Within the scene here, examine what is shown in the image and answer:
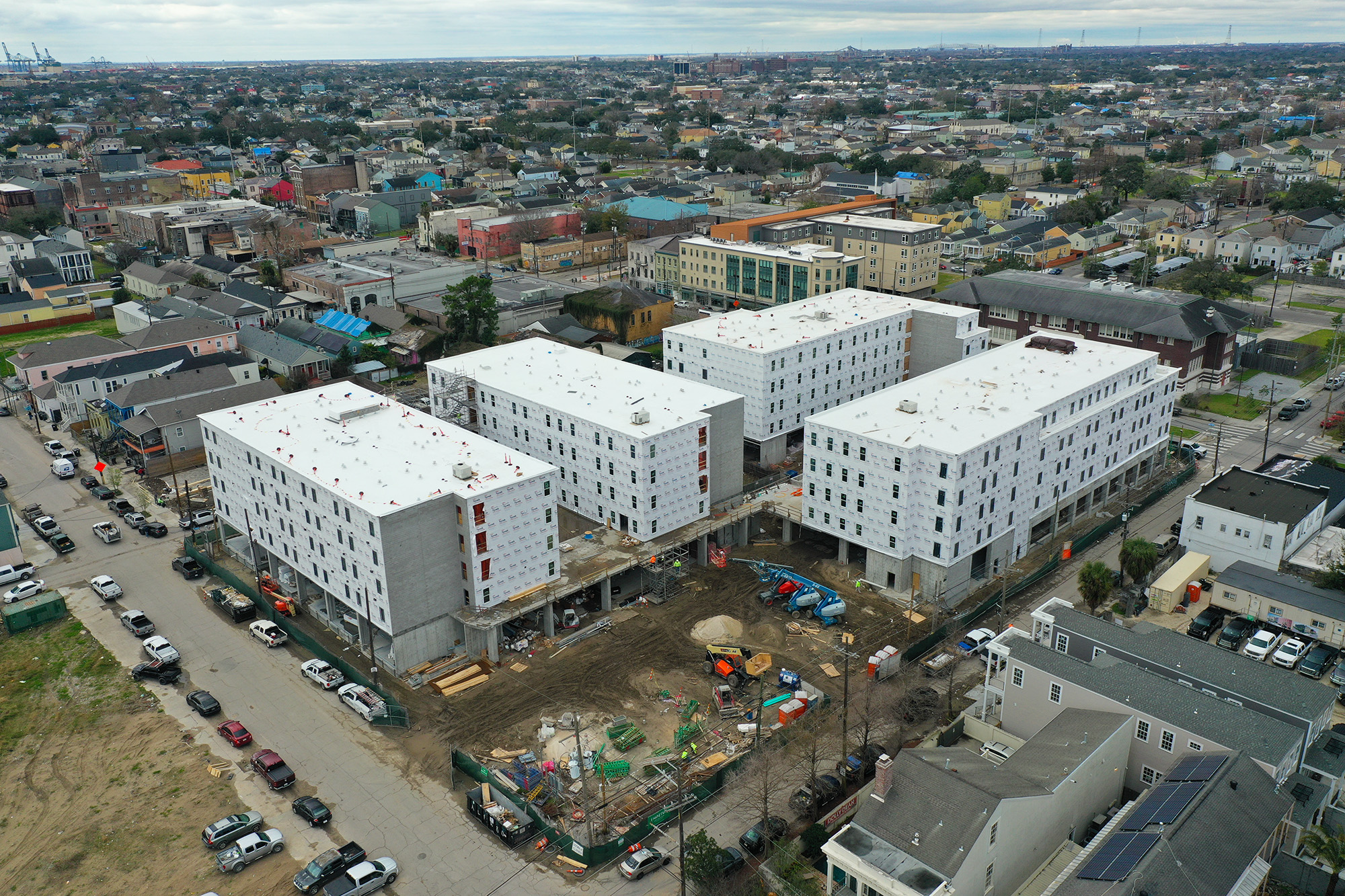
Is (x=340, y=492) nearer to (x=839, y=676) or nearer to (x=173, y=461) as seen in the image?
(x=839, y=676)

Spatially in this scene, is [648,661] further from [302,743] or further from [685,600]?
[302,743]

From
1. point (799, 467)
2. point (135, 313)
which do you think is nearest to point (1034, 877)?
point (799, 467)

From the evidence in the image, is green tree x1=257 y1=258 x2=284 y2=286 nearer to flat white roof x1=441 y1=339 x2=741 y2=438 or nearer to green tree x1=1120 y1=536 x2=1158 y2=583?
flat white roof x1=441 y1=339 x2=741 y2=438

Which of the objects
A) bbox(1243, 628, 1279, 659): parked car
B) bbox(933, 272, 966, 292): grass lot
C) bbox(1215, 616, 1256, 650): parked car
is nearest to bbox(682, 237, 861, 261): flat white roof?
bbox(933, 272, 966, 292): grass lot

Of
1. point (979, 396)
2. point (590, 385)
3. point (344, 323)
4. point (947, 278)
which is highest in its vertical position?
point (590, 385)

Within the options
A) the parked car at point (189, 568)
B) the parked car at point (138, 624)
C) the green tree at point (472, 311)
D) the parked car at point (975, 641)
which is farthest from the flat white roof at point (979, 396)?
the green tree at point (472, 311)

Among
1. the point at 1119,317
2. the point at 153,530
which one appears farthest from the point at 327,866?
the point at 1119,317

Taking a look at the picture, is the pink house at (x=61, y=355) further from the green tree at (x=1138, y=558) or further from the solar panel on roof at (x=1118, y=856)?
the solar panel on roof at (x=1118, y=856)
